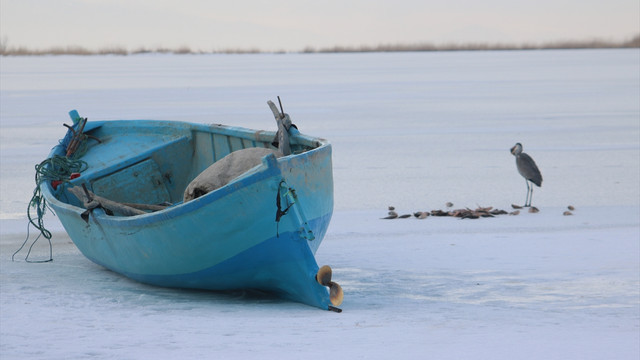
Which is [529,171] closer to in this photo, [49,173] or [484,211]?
[484,211]

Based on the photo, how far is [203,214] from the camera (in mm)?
5133

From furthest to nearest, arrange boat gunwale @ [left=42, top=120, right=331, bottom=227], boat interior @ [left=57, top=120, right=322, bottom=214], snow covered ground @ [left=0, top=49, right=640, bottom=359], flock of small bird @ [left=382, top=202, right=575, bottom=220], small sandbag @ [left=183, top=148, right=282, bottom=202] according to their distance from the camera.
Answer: flock of small bird @ [left=382, top=202, right=575, bottom=220] → boat interior @ [left=57, top=120, right=322, bottom=214] → small sandbag @ [left=183, top=148, right=282, bottom=202] → boat gunwale @ [left=42, top=120, right=331, bottom=227] → snow covered ground @ [left=0, top=49, right=640, bottom=359]

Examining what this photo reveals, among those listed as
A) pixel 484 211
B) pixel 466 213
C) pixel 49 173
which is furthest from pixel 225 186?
pixel 484 211

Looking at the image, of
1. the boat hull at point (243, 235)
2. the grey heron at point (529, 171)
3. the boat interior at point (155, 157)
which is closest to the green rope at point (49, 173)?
the boat interior at point (155, 157)

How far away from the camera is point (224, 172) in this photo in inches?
239

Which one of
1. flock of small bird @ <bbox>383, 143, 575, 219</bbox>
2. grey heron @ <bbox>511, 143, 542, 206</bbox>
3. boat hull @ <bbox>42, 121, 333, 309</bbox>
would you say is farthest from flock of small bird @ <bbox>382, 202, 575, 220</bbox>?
boat hull @ <bbox>42, 121, 333, 309</bbox>

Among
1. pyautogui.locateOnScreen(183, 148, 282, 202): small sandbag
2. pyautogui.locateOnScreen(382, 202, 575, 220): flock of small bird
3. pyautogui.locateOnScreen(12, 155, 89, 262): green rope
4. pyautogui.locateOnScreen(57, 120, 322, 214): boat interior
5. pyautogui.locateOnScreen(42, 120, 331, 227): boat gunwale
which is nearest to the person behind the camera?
pyautogui.locateOnScreen(42, 120, 331, 227): boat gunwale

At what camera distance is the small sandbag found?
600 cm

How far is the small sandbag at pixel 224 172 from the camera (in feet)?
19.7

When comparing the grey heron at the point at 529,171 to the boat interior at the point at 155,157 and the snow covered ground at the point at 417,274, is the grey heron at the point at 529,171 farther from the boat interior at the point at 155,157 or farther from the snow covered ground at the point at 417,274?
the boat interior at the point at 155,157

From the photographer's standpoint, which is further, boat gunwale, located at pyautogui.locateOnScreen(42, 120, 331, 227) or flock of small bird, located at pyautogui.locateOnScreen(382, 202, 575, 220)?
flock of small bird, located at pyautogui.locateOnScreen(382, 202, 575, 220)

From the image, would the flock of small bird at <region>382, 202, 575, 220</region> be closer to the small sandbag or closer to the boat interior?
the boat interior

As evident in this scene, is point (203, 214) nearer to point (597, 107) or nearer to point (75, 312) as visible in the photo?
point (75, 312)

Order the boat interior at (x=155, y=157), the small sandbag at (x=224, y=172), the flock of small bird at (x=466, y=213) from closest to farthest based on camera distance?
the small sandbag at (x=224, y=172) < the boat interior at (x=155, y=157) < the flock of small bird at (x=466, y=213)
